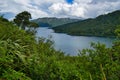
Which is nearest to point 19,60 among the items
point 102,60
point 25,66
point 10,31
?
point 25,66

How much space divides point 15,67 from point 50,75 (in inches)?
83.0

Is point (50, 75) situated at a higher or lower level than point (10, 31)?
lower

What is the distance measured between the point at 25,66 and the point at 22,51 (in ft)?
5.69

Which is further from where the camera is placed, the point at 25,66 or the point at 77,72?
the point at 25,66

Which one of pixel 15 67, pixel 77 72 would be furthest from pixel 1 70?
pixel 77 72

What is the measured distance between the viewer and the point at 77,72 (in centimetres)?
1098

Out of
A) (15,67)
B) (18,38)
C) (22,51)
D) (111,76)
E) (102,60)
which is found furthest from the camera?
(18,38)

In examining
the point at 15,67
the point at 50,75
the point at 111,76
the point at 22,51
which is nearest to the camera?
the point at 111,76

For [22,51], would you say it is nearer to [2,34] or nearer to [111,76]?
[2,34]

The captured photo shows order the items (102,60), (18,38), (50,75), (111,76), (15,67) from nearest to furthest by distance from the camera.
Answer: (111,76)
(102,60)
(50,75)
(15,67)
(18,38)

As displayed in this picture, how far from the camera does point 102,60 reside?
1074cm

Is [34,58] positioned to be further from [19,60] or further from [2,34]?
[2,34]

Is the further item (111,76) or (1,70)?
(1,70)

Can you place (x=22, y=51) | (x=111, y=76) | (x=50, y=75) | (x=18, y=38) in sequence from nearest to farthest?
(x=111, y=76) < (x=50, y=75) < (x=22, y=51) < (x=18, y=38)
